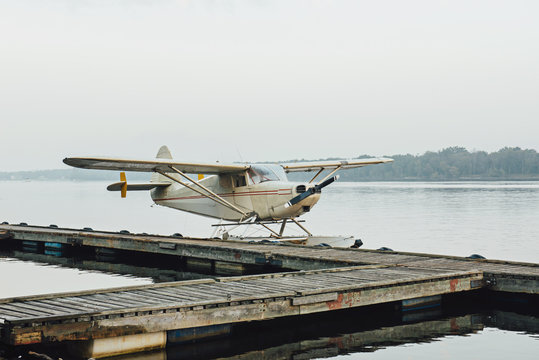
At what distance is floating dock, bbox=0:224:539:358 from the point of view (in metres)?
5.79

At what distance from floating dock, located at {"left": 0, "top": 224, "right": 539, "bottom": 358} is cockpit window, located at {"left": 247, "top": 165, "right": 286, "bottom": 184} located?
3.98m

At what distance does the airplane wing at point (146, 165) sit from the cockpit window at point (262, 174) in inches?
7.4

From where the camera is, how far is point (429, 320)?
8.27 metres

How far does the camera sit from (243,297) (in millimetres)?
6719

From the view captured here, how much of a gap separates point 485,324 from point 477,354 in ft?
4.53

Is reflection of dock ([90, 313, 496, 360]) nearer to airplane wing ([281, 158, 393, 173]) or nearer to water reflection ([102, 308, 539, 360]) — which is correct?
water reflection ([102, 308, 539, 360])

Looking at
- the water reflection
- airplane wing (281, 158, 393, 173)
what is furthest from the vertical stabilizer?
the water reflection

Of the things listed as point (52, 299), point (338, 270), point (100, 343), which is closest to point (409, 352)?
point (338, 270)

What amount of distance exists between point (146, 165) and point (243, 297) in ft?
29.0

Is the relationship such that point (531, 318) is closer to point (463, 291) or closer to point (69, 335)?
point (463, 291)

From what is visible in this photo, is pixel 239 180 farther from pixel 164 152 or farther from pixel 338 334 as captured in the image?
pixel 338 334

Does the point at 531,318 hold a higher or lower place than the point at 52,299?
lower

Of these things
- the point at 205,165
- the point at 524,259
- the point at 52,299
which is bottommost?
the point at 524,259

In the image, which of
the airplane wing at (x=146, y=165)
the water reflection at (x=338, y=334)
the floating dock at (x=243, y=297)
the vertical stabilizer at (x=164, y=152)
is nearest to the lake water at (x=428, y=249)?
the water reflection at (x=338, y=334)
